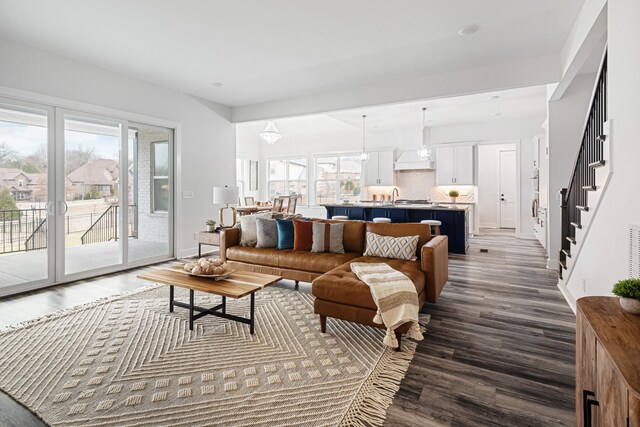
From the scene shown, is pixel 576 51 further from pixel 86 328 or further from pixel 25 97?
pixel 25 97

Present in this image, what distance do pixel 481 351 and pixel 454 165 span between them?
7496 millimetres

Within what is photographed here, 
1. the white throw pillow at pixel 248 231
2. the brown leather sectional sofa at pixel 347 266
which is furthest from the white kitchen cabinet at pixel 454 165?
the white throw pillow at pixel 248 231

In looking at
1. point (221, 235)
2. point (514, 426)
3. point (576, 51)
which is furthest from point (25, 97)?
point (576, 51)

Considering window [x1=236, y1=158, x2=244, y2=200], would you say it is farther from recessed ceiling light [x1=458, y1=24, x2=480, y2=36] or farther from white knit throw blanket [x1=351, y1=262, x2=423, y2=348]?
white knit throw blanket [x1=351, y1=262, x2=423, y2=348]

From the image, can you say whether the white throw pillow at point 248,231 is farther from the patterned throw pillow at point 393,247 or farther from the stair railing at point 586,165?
the stair railing at point 586,165

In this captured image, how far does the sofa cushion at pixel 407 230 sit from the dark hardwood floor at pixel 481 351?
0.70 meters

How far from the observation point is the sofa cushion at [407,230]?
3.73 metres

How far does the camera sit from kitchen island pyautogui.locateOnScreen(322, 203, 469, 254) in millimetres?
6277

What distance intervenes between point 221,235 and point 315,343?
2.41 m

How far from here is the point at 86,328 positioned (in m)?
2.90

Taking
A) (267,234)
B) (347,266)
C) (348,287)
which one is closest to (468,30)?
(347,266)

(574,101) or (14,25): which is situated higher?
(14,25)

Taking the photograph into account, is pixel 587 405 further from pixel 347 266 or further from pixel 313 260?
pixel 313 260

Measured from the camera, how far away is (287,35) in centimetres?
376
